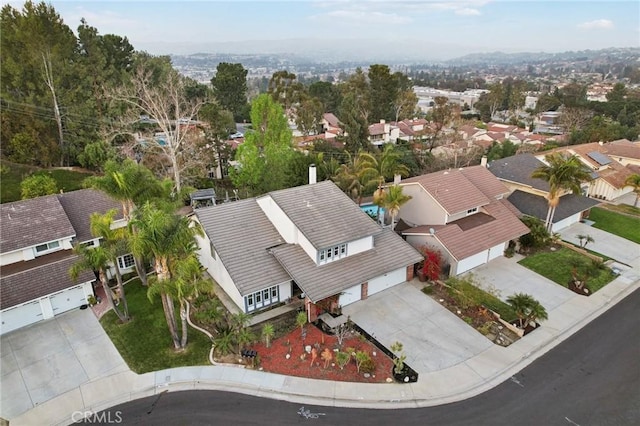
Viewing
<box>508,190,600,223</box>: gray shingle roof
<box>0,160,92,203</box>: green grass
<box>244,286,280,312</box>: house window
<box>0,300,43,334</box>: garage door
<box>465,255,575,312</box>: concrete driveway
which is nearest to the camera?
<box>0,300,43,334</box>: garage door

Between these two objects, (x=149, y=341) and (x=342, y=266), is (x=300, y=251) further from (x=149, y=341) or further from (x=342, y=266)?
(x=149, y=341)

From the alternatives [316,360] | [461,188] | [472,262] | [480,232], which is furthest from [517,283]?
[316,360]

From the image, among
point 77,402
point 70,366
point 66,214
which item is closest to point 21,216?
point 66,214

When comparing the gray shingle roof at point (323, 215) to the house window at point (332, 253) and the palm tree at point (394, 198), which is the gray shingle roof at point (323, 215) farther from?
the palm tree at point (394, 198)

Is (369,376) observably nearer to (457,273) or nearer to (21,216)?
(457,273)

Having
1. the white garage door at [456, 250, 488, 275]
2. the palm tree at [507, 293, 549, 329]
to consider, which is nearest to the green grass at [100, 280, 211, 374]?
the palm tree at [507, 293, 549, 329]

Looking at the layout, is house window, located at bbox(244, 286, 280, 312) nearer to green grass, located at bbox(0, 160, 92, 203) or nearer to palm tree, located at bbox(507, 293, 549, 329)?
palm tree, located at bbox(507, 293, 549, 329)
